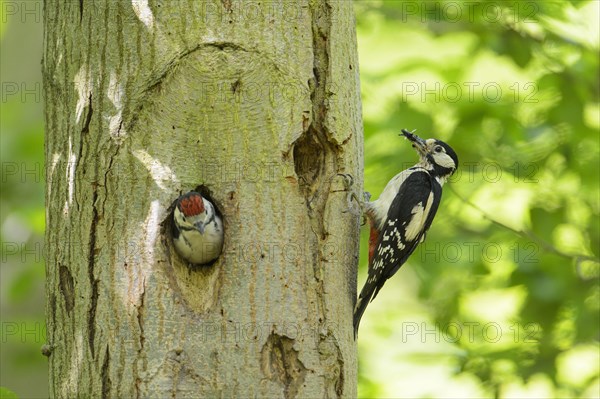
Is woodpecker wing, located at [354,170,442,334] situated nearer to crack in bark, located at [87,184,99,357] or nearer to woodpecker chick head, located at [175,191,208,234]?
woodpecker chick head, located at [175,191,208,234]

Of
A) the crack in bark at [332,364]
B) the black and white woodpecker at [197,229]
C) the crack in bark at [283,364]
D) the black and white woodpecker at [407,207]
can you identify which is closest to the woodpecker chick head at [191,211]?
the black and white woodpecker at [197,229]

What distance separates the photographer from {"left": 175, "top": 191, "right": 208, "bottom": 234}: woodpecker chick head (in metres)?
3.21

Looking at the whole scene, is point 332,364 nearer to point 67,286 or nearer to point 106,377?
point 106,377

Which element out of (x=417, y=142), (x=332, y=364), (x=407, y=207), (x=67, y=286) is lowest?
(x=332, y=364)

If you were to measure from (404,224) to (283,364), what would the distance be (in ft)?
6.82

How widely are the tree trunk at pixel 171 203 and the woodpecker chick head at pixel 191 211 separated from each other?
0.18ft

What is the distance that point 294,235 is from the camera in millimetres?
3268

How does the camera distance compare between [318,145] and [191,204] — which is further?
[318,145]

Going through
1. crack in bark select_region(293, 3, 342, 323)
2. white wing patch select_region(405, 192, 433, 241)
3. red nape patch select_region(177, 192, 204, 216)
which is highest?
crack in bark select_region(293, 3, 342, 323)

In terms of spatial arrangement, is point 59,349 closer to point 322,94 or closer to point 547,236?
point 322,94

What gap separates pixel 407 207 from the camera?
506cm

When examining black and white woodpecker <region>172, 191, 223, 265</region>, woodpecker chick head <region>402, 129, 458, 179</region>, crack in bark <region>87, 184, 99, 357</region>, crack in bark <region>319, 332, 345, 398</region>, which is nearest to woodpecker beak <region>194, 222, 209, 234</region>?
black and white woodpecker <region>172, 191, 223, 265</region>

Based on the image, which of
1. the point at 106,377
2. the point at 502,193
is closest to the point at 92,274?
the point at 106,377

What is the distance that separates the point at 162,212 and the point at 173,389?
76cm
